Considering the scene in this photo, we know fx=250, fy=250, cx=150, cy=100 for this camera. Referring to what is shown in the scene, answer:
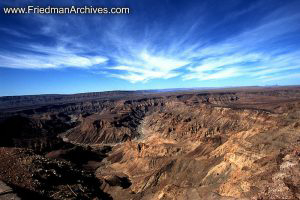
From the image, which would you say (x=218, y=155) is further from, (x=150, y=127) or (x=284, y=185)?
(x=150, y=127)

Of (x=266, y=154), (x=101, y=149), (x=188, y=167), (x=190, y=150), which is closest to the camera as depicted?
(x=266, y=154)

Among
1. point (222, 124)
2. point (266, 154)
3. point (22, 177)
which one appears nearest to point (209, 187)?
point (266, 154)

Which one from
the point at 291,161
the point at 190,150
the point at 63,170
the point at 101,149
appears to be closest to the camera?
the point at 291,161

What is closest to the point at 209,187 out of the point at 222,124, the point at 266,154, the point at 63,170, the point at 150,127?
the point at 266,154

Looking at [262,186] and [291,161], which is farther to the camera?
[291,161]

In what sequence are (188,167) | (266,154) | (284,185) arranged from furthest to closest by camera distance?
(188,167), (266,154), (284,185)

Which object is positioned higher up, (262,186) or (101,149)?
(262,186)

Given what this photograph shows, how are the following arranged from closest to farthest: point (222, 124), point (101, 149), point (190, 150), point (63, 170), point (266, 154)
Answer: point (63, 170)
point (266, 154)
point (190, 150)
point (101, 149)
point (222, 124)

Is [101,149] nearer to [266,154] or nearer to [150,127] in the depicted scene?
[150,127]

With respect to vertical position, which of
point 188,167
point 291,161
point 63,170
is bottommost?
point 188,167
